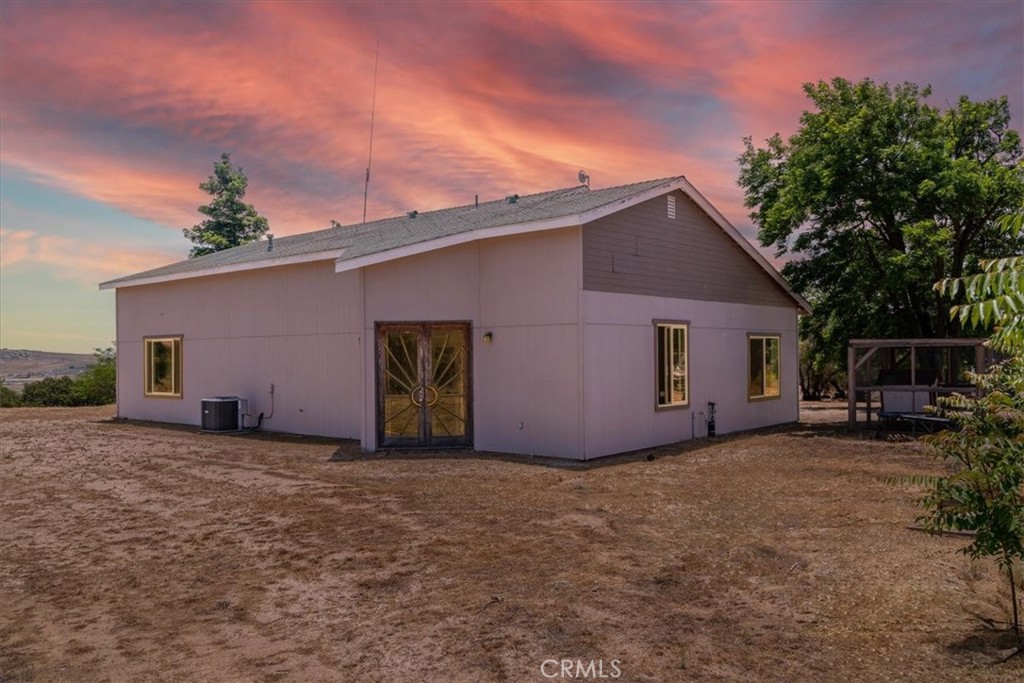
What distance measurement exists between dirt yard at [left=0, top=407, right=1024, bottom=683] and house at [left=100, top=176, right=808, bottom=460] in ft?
7.39

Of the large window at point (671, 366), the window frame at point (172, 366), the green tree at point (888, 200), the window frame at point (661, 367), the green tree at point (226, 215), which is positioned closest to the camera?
the window frame at point (661, 367)

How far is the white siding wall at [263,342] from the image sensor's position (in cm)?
1456

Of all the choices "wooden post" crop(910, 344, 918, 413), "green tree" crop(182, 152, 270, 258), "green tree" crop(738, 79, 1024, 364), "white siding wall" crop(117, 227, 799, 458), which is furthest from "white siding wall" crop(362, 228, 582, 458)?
"green tree" crop(182, 152, 270, 258)

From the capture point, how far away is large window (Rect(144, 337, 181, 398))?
18375mm

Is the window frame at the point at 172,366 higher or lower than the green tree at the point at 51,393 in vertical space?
higher

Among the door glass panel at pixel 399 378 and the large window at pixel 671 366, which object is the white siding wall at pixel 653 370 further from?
the door glass panel at pixel 399 378

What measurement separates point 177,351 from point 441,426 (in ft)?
31.0

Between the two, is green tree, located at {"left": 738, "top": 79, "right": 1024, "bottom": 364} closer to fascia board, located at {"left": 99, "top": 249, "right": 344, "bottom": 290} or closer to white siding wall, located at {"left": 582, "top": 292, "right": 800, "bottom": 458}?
white siding wall, located at {"left": 582, "top": 292, "right": 800, "bottom": 458}

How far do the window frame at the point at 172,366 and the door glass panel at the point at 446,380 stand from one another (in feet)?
29.3

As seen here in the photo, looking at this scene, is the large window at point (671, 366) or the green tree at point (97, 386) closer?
the large window at point (671, 366)

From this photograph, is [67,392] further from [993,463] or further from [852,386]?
[993,463]

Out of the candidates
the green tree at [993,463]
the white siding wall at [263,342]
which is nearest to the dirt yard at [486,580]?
the green tree at [993,463]

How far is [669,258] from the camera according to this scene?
13.7 meters

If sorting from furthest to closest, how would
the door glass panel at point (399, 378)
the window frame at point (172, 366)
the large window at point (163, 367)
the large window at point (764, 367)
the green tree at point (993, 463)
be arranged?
the large window at point (163, 367) < the window frame at point (172, 366) < the large window at point (764, 367) < the door glass panel at point (399, 378) < the green tree at point (993, 463)
